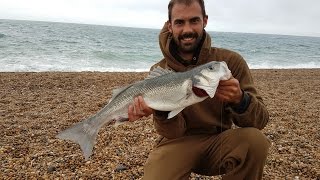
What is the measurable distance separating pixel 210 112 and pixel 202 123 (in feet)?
0.46

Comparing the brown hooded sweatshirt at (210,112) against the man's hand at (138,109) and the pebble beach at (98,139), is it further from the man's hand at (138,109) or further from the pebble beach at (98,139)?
the pebble beach at (98,139)

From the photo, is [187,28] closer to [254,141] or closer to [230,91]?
[230,91]

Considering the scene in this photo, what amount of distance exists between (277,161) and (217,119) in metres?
2.13

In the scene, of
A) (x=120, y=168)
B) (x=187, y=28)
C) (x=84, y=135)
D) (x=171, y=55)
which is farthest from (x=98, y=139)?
(x=187, y=28)

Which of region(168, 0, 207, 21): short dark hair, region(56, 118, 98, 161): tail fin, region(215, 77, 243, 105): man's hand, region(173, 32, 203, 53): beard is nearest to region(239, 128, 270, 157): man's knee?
region(215, 77, 243, 105): man's hand

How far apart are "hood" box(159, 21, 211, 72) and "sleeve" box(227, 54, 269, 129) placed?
0.95 feet

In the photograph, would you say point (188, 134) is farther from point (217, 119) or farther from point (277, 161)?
point (277, 161)

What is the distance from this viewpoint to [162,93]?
342 centimetres

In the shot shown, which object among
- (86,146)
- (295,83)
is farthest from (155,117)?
(295,83)

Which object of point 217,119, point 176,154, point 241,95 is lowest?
point 176,154

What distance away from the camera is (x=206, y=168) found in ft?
12.7

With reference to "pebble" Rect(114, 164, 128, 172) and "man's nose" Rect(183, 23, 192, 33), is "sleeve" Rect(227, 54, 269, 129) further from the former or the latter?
"pebble" Rect(114, 164, 128, 172)

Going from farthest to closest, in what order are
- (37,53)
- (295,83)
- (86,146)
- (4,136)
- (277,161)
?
1. (37,53)
2. (295,83)
3. (4,136)
4. (277,161)
5. (86,146)

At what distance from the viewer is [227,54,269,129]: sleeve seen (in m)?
3.41
